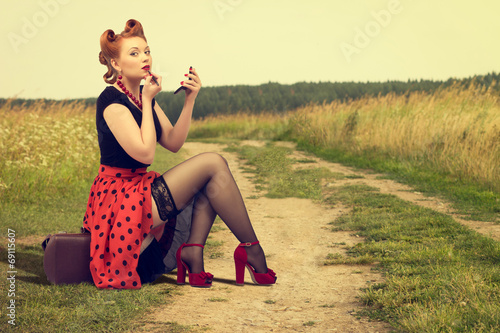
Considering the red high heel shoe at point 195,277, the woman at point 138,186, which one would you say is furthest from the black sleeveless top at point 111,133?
the red high heel shoe at point 195,277

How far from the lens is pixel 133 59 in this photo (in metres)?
3.28

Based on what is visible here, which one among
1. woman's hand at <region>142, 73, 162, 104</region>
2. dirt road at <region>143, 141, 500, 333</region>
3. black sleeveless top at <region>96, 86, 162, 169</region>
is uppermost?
woman's hand at <region>142, 73, 162, 104</region>

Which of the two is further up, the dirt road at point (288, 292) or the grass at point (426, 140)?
the grass at point (426, 140)

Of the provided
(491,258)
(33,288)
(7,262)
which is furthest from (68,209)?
(491,258)

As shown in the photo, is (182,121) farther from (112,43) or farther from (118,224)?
(118,224)

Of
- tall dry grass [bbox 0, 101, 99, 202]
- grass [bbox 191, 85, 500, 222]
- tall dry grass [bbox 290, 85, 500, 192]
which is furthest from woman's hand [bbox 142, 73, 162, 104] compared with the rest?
tall dry grass [bbox 290, 85, 500, 192]

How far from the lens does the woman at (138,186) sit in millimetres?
3156

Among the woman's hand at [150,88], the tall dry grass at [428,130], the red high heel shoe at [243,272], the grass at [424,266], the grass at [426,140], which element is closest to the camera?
the grass at [424,266]

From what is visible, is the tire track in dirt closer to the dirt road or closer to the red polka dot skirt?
the dirt road

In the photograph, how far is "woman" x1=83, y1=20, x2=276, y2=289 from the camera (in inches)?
124

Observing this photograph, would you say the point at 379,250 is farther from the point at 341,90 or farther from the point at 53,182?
the point at 341,90

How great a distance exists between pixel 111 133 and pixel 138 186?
14.8 inches

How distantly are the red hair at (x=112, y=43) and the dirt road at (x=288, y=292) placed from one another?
1.56m

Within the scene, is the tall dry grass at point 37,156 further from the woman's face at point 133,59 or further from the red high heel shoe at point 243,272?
the red high heel shoe at point 243,272
